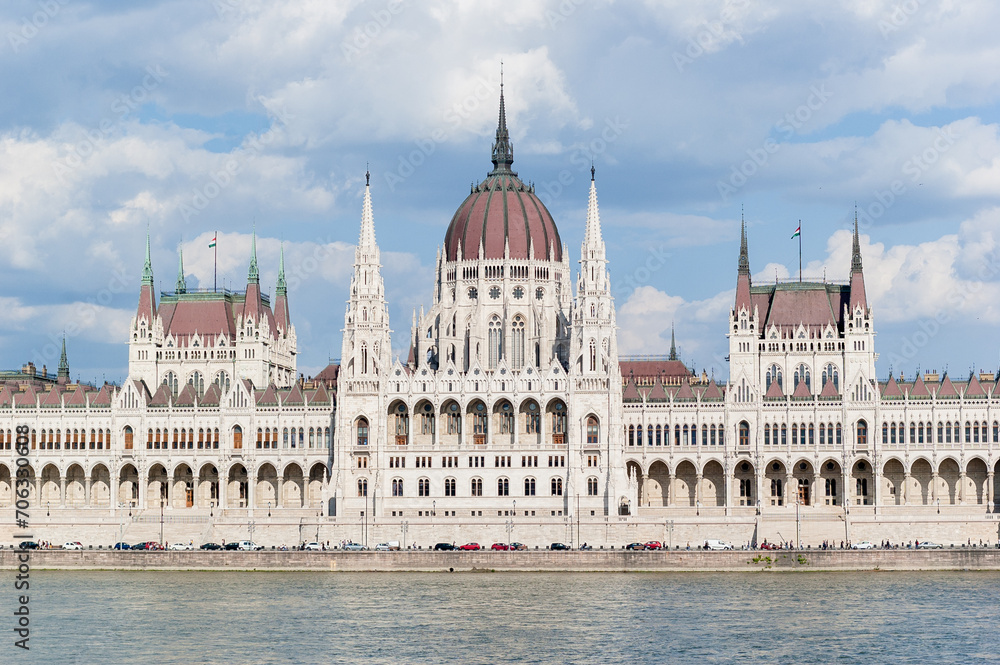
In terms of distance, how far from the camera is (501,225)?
168 meters

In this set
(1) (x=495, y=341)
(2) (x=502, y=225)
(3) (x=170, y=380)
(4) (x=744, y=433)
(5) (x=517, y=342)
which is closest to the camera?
(4) (x=744, y=433)

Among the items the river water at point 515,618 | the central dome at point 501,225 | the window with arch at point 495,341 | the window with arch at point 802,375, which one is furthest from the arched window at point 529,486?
the window with arch at point 802,375

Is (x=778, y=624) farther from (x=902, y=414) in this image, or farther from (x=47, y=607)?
(x=902, y=414)

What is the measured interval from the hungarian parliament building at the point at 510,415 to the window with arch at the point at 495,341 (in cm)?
29

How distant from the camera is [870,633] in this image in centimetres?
10169

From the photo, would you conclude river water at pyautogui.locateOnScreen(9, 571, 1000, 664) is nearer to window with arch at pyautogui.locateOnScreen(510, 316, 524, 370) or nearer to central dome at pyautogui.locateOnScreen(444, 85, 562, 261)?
window with arch at pyautogui.locateOnScreen(510, 316, 524, 370)

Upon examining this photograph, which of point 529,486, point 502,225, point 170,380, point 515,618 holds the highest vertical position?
point 502,225

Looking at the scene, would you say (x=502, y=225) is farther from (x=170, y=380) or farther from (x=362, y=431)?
(x=170, y=380)

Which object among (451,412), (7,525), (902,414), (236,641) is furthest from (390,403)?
(236,641)

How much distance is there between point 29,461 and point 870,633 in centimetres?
8922

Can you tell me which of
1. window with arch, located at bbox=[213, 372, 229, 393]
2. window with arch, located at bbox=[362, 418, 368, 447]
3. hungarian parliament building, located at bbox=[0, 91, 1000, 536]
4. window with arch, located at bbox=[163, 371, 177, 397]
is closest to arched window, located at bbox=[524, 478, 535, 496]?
hungarian parliament building, located at bbox=[0, 91, 1000, 536]

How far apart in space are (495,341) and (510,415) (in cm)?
1156

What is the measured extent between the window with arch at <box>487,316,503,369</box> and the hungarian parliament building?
0.94 ft

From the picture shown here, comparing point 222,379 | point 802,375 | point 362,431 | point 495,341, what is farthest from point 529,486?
point 222,379
